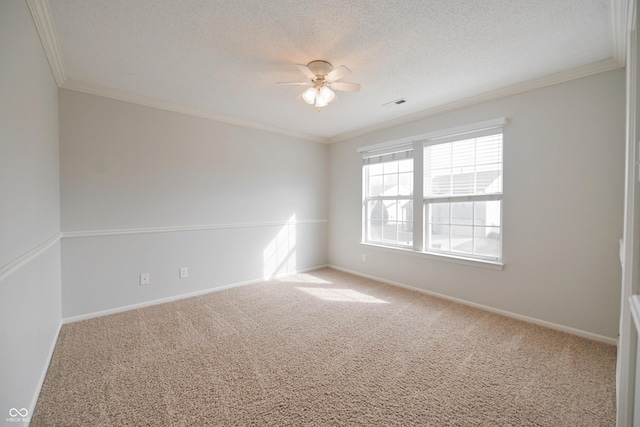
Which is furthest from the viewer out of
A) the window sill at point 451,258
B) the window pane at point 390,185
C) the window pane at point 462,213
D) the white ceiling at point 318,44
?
the window pane at point 390,185

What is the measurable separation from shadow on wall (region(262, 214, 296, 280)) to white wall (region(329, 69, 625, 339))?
2.55 metres

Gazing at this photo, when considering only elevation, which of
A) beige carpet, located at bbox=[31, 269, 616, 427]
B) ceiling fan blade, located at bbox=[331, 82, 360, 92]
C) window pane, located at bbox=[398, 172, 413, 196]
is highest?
ceiling fan blade, located at bbox=[331, 82, 360, 92]

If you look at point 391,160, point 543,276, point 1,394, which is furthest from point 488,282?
point 1,394

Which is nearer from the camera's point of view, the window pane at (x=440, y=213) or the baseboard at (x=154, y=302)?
the baseboard at (x=154, y=302)

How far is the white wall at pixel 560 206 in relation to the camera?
2.29 metres

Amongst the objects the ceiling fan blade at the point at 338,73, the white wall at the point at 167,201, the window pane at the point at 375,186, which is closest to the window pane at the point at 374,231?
the window pane at the point at 375,186

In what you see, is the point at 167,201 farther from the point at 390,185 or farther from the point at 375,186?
the point at 390,185

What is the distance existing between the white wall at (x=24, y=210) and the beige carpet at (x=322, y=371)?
392 mm

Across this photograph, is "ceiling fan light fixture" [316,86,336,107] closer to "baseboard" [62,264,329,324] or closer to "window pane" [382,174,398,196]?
"window pane" [382,174,398,196]

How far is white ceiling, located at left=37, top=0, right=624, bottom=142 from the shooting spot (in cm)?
169

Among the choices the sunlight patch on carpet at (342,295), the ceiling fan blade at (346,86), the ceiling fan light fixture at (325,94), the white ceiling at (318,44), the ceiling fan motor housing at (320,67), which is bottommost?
the sunlight patch on carpet at (342,295)

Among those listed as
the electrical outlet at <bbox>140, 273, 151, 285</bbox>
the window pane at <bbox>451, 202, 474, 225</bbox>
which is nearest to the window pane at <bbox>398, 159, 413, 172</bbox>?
the window pane at <bbox>451, 202, 474, 225</bbox>

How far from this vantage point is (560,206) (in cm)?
253

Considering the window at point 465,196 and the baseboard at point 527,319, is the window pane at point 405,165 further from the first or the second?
the baseboard at point 527,319
